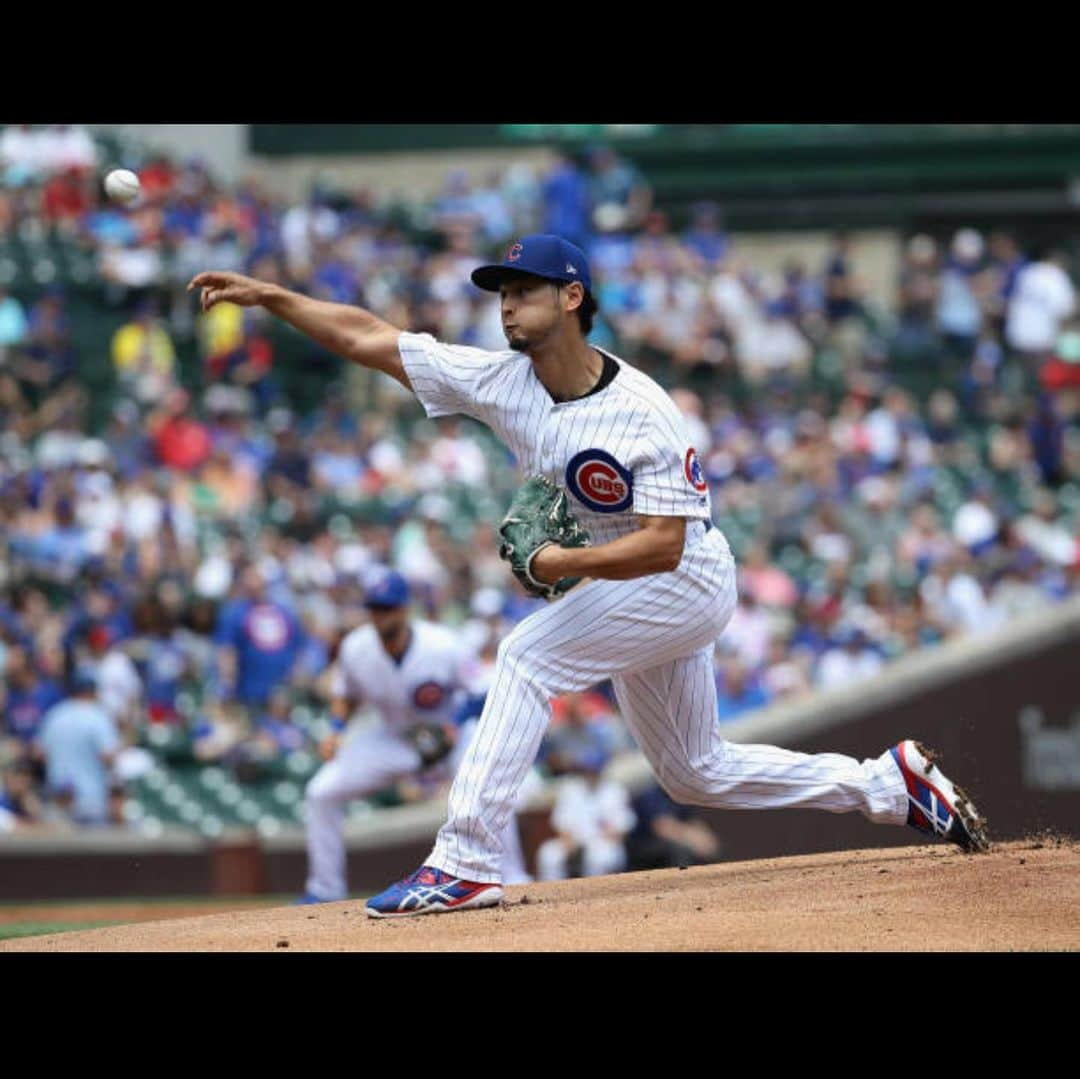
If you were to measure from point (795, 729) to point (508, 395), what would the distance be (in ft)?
21.4

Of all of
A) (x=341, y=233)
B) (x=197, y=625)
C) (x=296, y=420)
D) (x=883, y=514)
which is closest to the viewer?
(x=197, y=625)

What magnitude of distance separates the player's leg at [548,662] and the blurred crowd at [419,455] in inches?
196

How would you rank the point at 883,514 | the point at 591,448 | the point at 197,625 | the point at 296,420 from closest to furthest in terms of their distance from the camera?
the point at 591,448
the point at 197,625
the point at 883,514
the point at 296,420

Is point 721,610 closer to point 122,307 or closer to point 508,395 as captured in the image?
point 508,395

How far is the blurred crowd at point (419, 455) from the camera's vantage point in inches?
525

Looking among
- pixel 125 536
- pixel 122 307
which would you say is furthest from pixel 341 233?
pixel 125 536

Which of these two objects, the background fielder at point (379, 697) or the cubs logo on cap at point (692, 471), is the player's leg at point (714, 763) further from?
the background fielder at point (379, 697)

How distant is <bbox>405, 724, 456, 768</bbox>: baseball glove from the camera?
32.2 feet

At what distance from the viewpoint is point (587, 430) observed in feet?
19.7

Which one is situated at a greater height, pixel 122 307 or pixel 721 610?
pixel 122 307

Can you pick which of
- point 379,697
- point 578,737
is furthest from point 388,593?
point 578,737

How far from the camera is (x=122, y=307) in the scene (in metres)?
17.2

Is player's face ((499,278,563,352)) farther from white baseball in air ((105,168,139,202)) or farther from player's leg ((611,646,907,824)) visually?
white baseball in air ((105,168,139,202))

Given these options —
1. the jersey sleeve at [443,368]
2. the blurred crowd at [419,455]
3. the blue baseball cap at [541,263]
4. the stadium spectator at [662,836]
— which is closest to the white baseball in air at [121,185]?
the jersey sleeve at [443,368]
